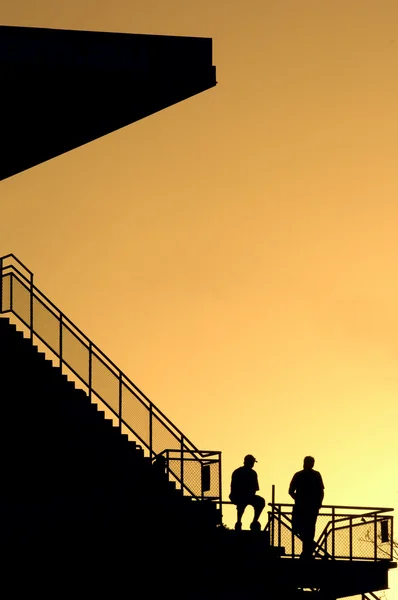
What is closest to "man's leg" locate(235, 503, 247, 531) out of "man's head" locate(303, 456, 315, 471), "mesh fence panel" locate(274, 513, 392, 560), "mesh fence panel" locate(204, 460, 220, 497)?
"mesh fence panel" locate(204, 460, 220, 497)

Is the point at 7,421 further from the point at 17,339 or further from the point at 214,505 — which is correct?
the point at 214,505

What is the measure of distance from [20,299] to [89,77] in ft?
16.0

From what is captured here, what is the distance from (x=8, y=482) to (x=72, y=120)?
718 centimetres

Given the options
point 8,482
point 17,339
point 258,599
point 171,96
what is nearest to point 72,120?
point 171,96

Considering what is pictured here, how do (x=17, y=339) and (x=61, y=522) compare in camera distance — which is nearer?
(x=61, y=522)

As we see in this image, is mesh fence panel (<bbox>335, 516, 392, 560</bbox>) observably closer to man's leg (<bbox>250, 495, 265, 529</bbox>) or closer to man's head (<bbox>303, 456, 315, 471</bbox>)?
man's leg (<bbox>250, 495, 265, 529</bbox>)

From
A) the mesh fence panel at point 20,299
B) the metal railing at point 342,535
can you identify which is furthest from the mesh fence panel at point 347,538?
the mesh fence panel at point 20,299

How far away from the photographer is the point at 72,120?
3186 centimetres

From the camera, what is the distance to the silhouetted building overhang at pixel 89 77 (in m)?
29.1

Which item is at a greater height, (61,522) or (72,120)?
(72,120)

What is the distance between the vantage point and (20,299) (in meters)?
31.8

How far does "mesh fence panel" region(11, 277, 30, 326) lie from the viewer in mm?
31672

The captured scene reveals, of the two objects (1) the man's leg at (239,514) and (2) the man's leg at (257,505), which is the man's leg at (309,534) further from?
(1) the man's leg at (239,514)

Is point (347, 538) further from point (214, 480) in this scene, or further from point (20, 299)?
point (20, 299)
